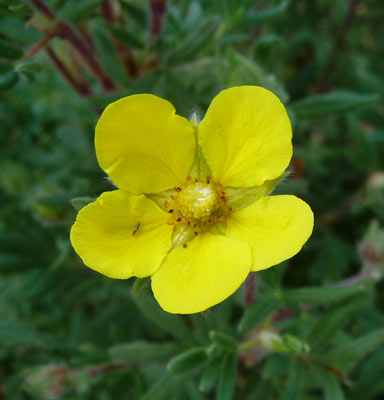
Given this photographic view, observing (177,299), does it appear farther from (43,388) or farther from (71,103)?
(71,103)

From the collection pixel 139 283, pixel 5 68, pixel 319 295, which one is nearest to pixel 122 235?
pixel 139 283

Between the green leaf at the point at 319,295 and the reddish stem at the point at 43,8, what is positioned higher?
the reddish stem at the point at 43,8

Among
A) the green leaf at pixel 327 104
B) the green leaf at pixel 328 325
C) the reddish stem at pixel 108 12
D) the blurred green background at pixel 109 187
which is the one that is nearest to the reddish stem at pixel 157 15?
the blurred green background at pixel 109 187

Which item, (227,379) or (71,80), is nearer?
(227,379)

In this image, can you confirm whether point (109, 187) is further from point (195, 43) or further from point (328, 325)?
point (328, 325)

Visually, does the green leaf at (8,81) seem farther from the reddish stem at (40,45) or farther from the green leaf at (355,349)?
the green leaf at (355,349)

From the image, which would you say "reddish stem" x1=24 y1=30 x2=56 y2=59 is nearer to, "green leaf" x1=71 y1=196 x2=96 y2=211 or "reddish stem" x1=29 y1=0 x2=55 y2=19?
"reddish stem" x1=29 y1=0 x2=55 y2=19

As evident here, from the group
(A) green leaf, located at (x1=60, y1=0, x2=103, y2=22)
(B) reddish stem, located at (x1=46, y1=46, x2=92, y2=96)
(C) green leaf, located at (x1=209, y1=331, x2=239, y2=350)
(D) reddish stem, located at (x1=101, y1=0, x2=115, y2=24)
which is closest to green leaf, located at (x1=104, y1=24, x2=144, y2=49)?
(A) green leaf, located at (x1=60, y1=0, x2=103, y2=22)
